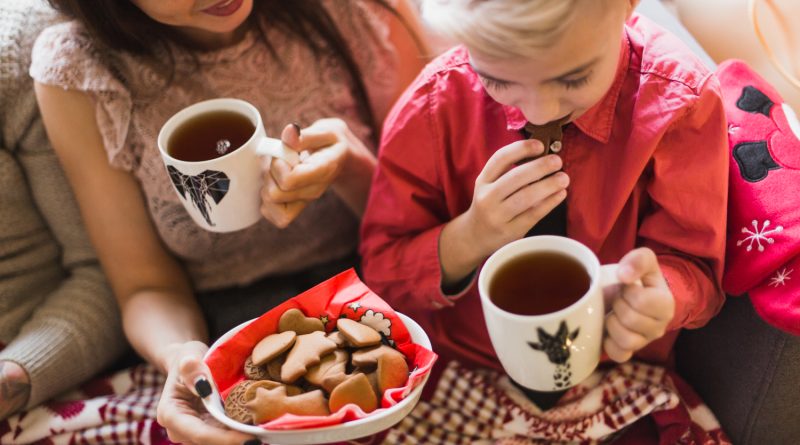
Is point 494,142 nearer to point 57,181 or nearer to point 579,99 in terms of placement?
point 579,99

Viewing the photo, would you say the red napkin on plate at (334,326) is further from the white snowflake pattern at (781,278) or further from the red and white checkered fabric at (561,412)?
the white snowflake pattern at (781,278)

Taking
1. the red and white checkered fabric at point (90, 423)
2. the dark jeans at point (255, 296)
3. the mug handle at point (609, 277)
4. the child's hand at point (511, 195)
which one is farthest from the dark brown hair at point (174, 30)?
the mug handle at point (609, 277)

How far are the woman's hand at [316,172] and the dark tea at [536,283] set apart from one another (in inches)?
12.4

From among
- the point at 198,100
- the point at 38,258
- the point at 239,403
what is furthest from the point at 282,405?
the point at 38,258

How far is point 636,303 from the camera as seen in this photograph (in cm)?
75

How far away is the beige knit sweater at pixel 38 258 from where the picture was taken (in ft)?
3.91

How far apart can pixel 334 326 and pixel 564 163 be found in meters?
0.34

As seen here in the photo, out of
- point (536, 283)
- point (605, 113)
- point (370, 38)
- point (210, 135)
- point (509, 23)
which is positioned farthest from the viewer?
point (370, 38)

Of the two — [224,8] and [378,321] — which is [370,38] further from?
[378,321]

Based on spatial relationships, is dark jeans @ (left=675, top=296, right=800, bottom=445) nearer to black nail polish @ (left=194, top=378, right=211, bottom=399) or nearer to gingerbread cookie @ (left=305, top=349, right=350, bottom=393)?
gingerbread cookie @ (left=305, top=349, right=350, bottom=393)

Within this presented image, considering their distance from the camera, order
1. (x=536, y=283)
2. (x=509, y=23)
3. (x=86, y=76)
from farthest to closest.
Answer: (x=86, y=76) < (x=536, y=283) < (x=509, y=23)

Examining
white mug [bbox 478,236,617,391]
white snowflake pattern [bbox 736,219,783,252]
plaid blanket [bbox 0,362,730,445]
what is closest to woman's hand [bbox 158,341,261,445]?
plaid blanket [bbox 0,362,730,445]

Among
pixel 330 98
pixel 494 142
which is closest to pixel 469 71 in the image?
pixel 494 142

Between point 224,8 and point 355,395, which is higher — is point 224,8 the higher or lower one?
the higher one
